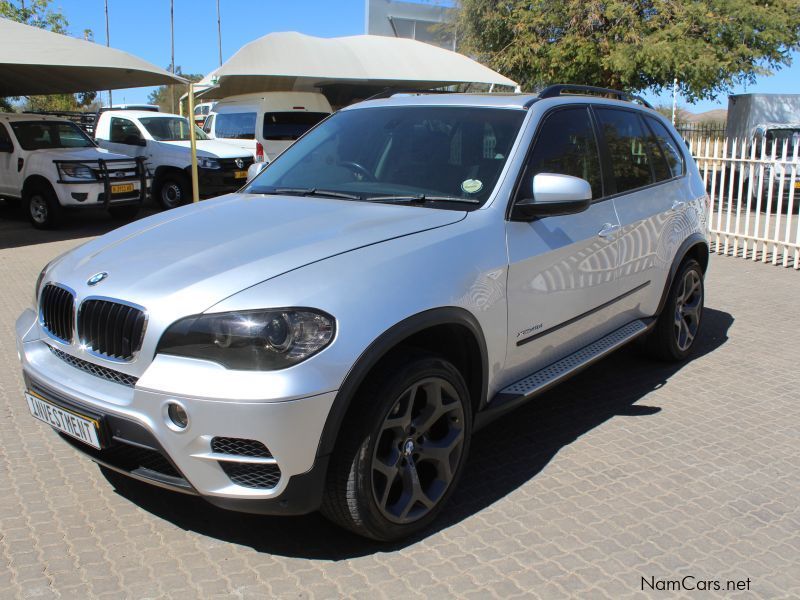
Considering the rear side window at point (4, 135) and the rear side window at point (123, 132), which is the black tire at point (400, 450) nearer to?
the rear side window at point (4, 135)

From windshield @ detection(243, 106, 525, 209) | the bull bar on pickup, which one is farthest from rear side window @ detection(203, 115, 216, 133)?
windshield @ detection(243, 106, 525, 209)

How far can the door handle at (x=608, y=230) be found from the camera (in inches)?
163

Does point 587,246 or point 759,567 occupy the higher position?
point 587,246

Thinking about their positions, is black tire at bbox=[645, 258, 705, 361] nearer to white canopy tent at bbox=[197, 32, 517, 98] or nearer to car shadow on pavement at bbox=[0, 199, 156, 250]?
car shadow on pavement at bbox=[0, 199, 156, 250]

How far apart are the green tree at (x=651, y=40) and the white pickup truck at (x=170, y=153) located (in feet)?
25.1

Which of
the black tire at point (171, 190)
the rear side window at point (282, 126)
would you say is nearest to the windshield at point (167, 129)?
the black tire at point (171, 190)

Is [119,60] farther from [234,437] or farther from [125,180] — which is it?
[234,437]

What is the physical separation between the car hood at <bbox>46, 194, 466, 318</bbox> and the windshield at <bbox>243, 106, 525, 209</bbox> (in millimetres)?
222

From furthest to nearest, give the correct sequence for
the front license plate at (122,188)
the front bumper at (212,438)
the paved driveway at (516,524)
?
the front license plate at (122,188), the paved driveway at (516,524), the front bumper at (212,438)

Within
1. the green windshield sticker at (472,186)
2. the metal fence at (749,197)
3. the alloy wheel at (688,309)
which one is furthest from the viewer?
the metal fence at (749,197)

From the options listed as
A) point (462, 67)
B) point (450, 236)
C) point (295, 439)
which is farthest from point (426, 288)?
point (462, 67)

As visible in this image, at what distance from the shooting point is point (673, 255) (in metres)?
5.08

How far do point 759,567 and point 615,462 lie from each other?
0.99m

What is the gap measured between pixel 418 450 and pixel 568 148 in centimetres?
196
